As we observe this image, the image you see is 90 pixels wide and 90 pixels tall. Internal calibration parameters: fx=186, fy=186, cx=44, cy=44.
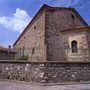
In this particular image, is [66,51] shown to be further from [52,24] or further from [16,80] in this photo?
[16,80]

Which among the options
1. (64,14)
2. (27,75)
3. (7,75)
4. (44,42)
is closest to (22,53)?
(44,42)

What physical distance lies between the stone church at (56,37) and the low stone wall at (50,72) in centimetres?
359

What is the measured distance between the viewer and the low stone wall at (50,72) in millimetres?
14758

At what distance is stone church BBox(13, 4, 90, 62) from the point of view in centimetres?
2105

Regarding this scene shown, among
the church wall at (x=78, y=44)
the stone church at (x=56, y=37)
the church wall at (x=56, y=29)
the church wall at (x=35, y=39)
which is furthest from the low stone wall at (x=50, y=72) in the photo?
the church wall at (x=56, y=29)

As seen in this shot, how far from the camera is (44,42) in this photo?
22922 millimetres

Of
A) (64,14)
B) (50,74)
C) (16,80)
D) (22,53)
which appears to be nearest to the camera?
(50,74)

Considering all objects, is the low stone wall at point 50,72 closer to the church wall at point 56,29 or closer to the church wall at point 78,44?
the church wall at point 78,44

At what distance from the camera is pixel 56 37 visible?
2400 cm

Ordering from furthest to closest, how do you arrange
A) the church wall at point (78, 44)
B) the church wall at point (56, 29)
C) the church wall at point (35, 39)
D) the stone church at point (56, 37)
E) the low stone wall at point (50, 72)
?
the church wall at point (56, 29) → the church wall at point (35, 39) → the stone church at point (56, 37) → the church wall at point (78, 44) → the low stone wall at point (50, 72)

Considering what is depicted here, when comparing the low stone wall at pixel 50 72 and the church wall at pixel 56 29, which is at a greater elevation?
the church wall at pixel 56 29

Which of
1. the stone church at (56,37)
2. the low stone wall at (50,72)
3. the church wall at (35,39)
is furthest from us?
the church wall at (35,39)

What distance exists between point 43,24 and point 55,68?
9.99 meters

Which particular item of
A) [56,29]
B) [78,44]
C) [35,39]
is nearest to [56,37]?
[56,29]
